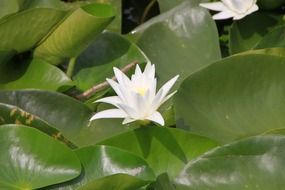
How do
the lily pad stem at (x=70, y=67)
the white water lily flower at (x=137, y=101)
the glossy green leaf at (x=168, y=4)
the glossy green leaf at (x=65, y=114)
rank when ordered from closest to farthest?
the white water lily flower at (x=137, y=101) < the glossy green leaf at (x=65, y=114) < the lily pad stem at (x=70, y=67) < the glossy green leaf at (x=168, y=4)

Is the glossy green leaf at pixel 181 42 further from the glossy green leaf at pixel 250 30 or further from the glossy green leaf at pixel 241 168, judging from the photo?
the glossy green leaf at pixel 241 168

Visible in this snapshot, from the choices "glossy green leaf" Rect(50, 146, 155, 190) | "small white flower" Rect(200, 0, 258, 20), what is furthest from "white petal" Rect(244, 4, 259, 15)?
"glossy green leaf" Rect(50, 146, 155, 190)

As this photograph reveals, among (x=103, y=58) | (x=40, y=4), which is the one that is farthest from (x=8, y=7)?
(x=103, y=58)

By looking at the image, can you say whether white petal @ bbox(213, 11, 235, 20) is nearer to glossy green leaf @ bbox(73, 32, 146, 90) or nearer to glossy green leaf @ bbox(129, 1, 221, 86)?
glossy green leaf @ bbox(129, 1, 221, 86)

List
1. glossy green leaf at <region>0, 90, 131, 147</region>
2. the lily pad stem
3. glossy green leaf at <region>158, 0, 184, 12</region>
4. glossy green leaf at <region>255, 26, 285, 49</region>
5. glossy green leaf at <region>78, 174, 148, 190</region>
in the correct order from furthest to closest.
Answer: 1. glossy green leaf at <region>158, 0, 184, 12</region>
2. the lily pad stem
3. glossy green leaf at <region>255, 26, 285, 49</region>
4. glossy green leaf at <region>0, 90, 131, 147</region>
5. glossy green leaf at <region>78, 174, 148, 190</region>

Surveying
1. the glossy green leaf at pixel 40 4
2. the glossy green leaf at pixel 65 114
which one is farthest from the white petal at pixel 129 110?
the glossy green leaf at pixel 40 4

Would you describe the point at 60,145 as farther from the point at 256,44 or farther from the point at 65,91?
the point at 256,44
